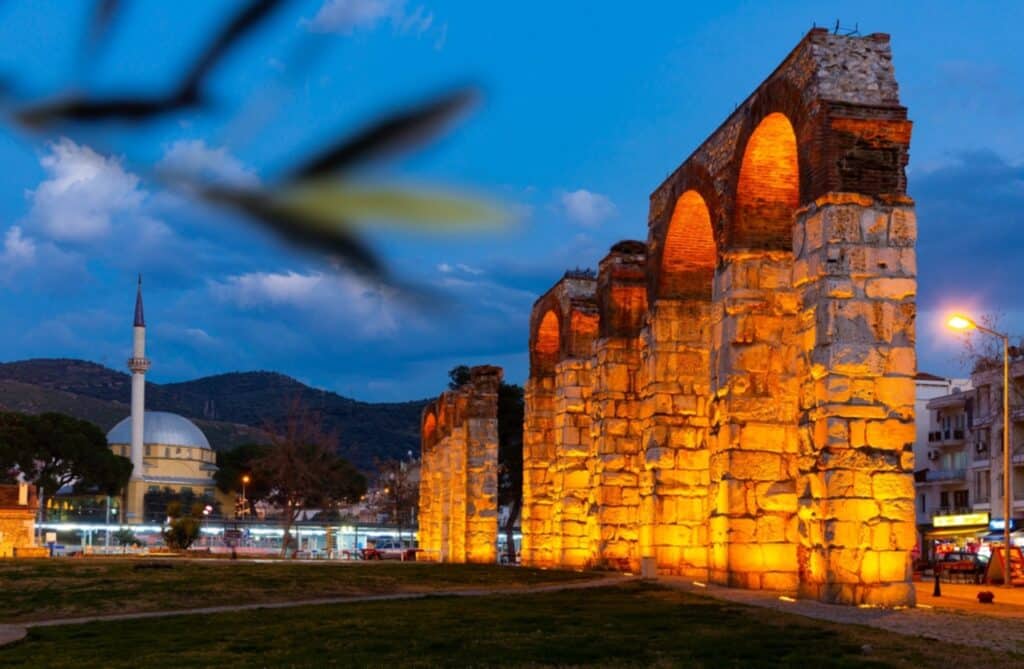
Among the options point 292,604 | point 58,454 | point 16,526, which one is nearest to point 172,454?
point 58,454

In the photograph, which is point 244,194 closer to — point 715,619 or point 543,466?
point 715,619

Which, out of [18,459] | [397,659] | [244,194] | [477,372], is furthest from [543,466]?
[18,459]

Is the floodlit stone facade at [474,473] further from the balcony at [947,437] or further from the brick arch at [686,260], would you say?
the brick arch at [686,260]

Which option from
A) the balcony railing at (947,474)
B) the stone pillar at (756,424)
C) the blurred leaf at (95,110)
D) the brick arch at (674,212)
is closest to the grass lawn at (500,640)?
the stone pillar at (756,424)

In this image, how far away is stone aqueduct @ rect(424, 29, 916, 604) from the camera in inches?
582

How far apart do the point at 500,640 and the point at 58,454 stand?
240ft

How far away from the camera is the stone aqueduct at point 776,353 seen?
48.5 ft

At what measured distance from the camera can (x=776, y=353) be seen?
60.0 feet

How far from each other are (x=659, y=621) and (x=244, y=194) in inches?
466

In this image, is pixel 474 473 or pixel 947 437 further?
pixel 947 437

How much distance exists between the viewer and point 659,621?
12.5 meters

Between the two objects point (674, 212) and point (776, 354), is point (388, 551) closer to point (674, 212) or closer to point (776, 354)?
point (674, 212)

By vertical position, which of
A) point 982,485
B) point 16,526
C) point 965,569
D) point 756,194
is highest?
point 756,194

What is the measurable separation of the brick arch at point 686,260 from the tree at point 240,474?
72957 millimetres
